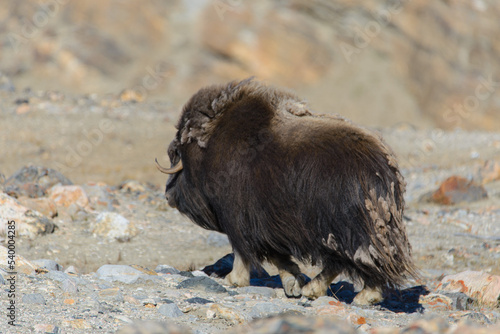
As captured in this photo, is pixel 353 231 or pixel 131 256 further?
pixel 131 256

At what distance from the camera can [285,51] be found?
17.1m

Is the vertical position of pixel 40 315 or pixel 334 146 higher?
pixel 334 146

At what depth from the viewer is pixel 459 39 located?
1828 centimetres

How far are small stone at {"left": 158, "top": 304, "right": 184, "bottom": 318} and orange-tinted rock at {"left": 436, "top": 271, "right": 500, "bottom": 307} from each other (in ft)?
5.99

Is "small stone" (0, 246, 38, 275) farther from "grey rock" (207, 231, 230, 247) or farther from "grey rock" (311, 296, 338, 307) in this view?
"grey rock" (207, 231, 230, 247)

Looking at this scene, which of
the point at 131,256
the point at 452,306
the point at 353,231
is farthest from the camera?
the point at 131,256

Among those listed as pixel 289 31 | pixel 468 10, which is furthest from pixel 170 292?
pixel 468 10

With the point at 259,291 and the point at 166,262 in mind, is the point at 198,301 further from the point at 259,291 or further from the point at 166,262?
the point at 166,262

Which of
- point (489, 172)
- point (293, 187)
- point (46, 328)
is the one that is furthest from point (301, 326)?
point (489, 172)

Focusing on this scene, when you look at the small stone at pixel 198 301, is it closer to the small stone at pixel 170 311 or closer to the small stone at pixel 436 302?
the small stone at pixel 170 311

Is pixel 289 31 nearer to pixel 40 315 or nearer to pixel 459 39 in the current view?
pixel 459 39

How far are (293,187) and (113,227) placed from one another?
2.17 meters

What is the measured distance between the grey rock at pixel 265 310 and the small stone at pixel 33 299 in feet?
3.15

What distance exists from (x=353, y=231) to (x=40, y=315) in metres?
1.52
